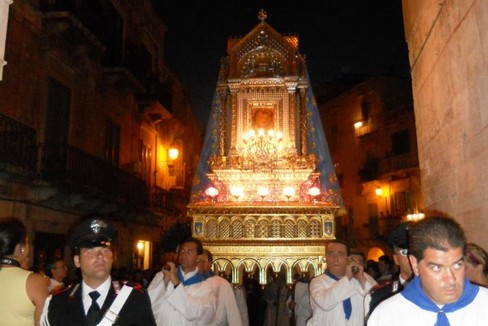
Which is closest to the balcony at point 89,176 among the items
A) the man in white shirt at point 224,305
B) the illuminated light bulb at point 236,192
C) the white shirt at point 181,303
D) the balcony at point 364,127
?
the illuminated light bulb at point 236,192

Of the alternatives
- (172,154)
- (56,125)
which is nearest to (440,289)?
(56,125)

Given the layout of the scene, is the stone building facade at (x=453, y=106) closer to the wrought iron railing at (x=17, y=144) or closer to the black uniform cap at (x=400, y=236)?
the black uniform cap at (x=400, y=236)

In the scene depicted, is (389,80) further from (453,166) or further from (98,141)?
(453,166)

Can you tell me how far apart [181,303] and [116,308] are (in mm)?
1831

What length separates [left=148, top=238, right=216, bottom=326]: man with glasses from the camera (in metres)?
4.75

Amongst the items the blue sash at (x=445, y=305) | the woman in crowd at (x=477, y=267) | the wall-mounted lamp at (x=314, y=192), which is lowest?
the blue sash at (x=445, y=305)

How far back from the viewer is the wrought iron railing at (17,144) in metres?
9.48

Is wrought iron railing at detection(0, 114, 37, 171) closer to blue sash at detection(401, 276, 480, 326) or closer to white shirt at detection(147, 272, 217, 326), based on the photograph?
white shirt at detection(147, 272, 217, 326)

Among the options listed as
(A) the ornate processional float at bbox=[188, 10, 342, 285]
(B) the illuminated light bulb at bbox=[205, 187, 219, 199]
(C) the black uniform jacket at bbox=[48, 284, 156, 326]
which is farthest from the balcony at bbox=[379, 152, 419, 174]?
(C) the black uniform jacket at bbox=[48, 284, 156, 326]

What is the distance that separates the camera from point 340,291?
462cm

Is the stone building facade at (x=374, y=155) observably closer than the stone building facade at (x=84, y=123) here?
No

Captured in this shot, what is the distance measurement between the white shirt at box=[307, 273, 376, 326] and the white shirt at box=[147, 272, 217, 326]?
3.64 feet

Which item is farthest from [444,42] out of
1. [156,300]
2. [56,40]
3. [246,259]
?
[56,40]

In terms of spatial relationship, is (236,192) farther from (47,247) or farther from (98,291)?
(98,291)
